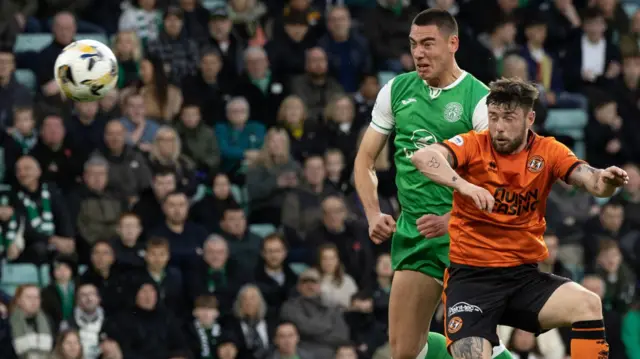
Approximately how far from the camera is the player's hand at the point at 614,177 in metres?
7.09

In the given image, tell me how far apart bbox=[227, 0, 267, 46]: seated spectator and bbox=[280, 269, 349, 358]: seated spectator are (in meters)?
3.79

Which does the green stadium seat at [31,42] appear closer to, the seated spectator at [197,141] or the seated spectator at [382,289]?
the seated spectator at [197,141]

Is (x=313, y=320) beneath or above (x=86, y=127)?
beneath

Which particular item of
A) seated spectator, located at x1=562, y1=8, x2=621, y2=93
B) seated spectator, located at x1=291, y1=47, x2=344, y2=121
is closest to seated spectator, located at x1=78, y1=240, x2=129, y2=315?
seated spectator, located at x1=291, y1=47, x2=344, y2=121

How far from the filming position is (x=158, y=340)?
41.2 ft

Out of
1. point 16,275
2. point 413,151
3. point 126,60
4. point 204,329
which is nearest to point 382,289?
point 204,329

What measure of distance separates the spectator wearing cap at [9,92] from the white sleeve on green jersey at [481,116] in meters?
6.93

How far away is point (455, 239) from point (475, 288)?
308 millimetres

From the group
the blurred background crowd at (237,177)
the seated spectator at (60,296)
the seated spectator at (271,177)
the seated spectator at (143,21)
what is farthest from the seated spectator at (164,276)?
the seated spectator at (143,21)

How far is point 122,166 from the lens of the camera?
44.7ft

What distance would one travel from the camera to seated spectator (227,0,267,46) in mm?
15906

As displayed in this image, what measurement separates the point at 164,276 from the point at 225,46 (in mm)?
3451

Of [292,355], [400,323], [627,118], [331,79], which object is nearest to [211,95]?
[331,79]

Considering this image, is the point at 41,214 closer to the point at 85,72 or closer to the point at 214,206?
the point at 214,206
